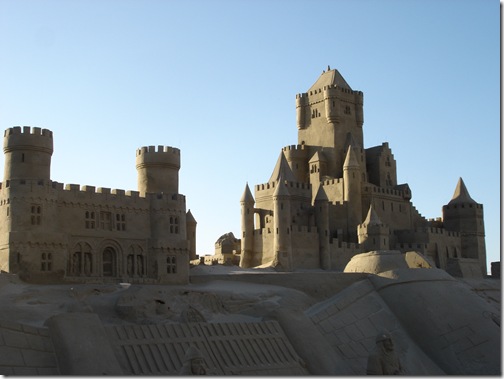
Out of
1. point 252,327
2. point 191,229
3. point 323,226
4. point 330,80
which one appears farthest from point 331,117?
point 252,327

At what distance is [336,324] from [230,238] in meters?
34.6

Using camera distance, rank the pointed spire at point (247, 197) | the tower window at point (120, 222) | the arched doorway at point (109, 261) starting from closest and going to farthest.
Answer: the arched doorway at point (109, 261), the tower window at point (120, 222), the pointed spire at point (247, 197)

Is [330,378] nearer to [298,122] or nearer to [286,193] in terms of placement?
[286,193]

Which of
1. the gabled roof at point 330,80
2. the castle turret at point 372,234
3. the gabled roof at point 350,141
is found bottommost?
the castle turret at point 372,234

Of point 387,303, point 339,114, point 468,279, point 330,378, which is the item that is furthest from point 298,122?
point 330,378

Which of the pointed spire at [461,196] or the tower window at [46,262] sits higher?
the pointed spire at [461,196]

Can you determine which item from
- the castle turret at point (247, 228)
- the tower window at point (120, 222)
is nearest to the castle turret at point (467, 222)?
the castle turret at point (247, 228)

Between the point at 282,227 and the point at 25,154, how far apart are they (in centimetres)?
2224

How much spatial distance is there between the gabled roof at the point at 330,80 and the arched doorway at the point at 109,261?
34.3 metres

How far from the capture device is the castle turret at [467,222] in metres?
69.3

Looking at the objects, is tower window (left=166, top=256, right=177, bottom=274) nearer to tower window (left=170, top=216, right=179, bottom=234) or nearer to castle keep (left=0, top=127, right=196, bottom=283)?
castle keep (left=0, top=127, right=196, bottom=283)

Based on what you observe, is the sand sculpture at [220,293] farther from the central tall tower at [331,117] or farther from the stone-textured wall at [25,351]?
the central tall tower at [331,117]

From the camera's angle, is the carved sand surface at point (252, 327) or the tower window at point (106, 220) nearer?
the carved sand surface at point (252, 327)

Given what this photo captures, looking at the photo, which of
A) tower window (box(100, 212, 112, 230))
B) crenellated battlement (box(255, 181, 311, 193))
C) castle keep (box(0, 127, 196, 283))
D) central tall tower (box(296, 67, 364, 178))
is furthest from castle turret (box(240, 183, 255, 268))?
tower window (box(100, 212, 112, 230))
